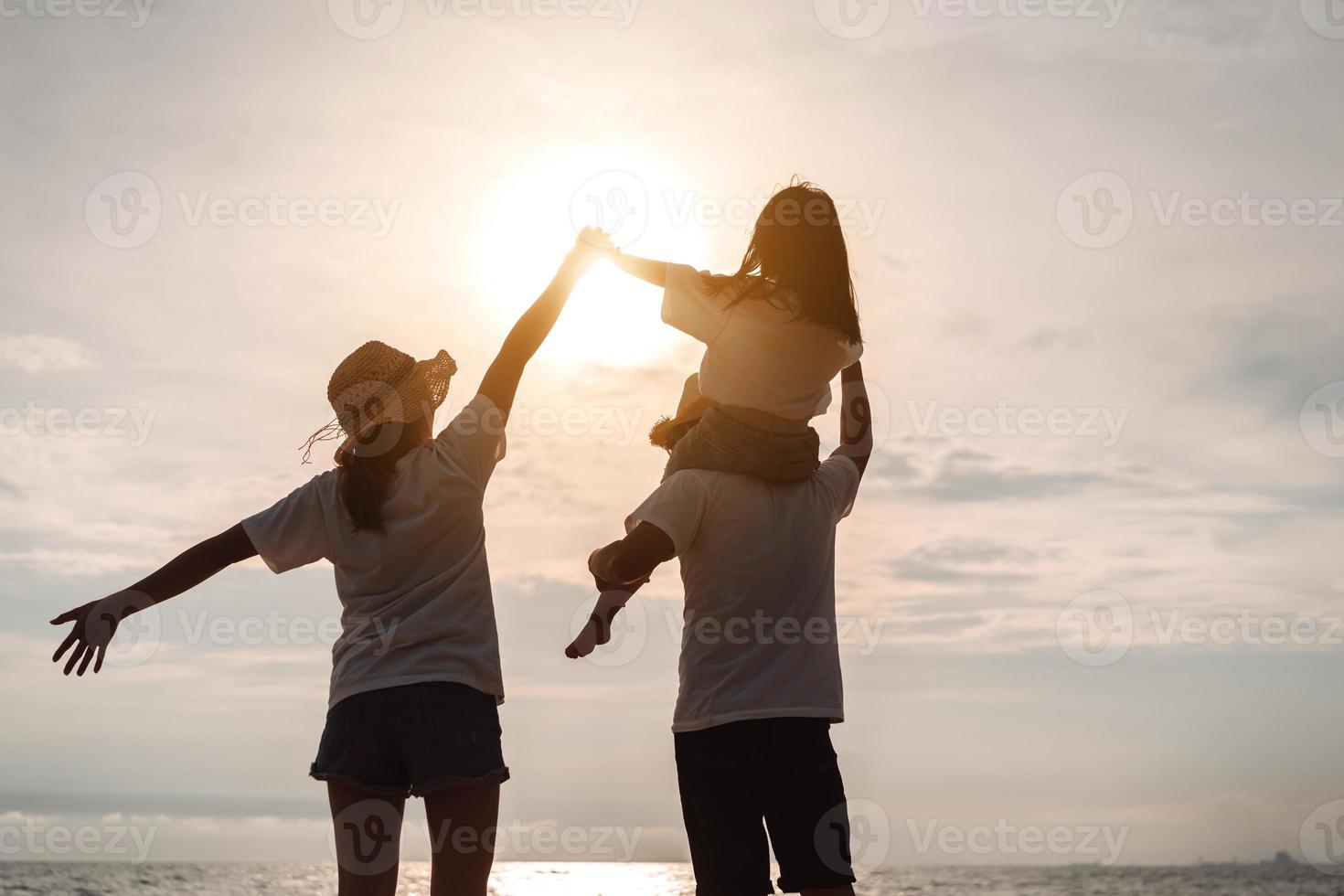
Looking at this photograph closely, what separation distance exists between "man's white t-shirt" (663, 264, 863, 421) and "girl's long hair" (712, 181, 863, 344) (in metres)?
0.03

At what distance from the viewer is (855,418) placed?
3.74 metres

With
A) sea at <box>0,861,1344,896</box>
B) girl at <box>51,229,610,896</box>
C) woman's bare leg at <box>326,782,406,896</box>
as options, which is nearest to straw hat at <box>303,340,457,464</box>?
girl at <box>51,229,610,896</box>

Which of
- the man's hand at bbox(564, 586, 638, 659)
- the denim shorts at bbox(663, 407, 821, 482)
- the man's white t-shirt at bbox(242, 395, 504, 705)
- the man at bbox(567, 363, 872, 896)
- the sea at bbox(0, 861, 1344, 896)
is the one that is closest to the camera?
the man's hand at bbox(564, 586, 638, 659)

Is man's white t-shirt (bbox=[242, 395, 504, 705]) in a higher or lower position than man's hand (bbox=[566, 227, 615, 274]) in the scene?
lower

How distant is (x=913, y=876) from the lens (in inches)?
3639

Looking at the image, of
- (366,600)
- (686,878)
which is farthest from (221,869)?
(366,600)

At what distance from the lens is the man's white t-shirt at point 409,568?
3414 millimetres

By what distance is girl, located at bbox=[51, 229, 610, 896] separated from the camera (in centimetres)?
332

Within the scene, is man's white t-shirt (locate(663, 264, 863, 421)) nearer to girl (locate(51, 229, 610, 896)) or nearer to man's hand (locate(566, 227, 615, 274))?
man's hand (locate(566, 227, 615, 274))

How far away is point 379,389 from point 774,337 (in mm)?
1251

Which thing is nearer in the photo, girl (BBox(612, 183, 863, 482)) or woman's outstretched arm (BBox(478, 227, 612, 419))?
girl (BBox(612, 183, 863, 482))

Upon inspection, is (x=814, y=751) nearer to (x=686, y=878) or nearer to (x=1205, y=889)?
(x=1205, y=889)

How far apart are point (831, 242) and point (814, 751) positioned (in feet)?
4.74
